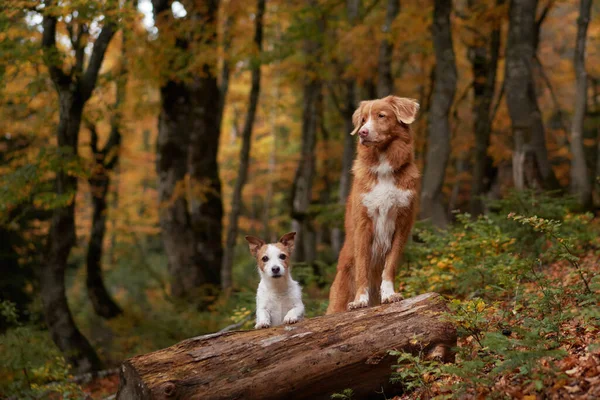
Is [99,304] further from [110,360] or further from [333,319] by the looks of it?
[333,319]

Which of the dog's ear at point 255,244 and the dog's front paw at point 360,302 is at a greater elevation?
the dog's ear at point 255,244

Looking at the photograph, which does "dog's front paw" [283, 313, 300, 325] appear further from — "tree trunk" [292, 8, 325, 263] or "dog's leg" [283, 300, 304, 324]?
"tree trunk" [292, 8, 325, 263]

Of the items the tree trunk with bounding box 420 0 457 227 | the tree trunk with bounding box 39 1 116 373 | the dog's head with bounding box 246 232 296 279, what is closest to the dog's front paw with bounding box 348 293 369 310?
the dog's head with bounding box 246 232 296 279

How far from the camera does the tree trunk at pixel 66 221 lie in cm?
1139

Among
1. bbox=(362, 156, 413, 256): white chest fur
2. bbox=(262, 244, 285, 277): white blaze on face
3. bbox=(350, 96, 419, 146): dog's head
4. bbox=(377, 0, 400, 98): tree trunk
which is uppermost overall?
bbox=(377, 0, 400, 98): tree trunk

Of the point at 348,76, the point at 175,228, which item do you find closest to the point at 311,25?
the point at 348,76

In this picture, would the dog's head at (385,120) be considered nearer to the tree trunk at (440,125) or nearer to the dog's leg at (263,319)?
the dog's leg at (263,319)

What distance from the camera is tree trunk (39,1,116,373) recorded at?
37.4 feet

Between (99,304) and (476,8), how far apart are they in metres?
14.5

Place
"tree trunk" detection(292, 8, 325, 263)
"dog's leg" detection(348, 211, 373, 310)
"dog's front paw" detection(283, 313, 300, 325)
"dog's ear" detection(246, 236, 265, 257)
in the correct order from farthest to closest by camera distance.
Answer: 1. "tree trunk" detection(292, 8, 325, 263)
2. "dog's ear" detection(246, 236, 265, 257)
3. "dog's leg" detection(348, 211, 373, 310)
4. "dog's front paw" detection(283, 313, 300, 325)

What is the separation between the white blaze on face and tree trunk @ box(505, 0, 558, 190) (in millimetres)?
7471

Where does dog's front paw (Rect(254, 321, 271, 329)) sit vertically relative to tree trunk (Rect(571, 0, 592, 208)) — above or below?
below

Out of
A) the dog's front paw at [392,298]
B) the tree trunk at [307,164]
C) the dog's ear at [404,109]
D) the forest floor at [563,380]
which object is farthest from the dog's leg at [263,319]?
the tree trunk at [307,164]

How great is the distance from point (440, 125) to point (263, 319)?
8239 millimetres
